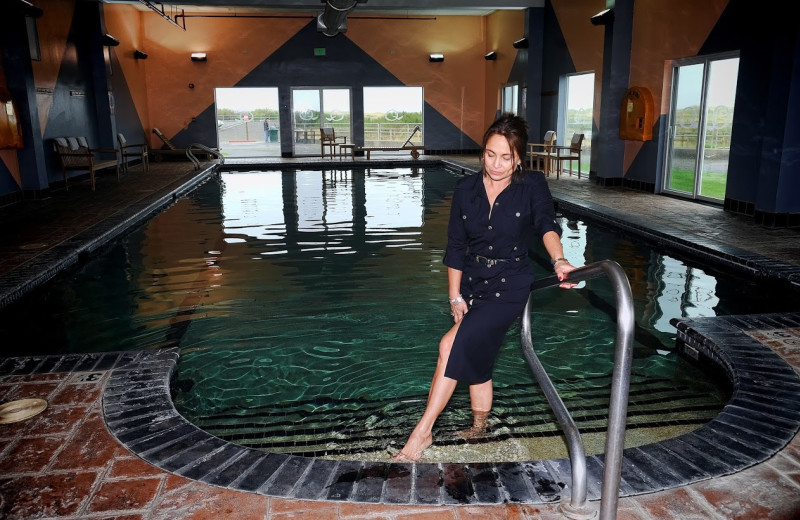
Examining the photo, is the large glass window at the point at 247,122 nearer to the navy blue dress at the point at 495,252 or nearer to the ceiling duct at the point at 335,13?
the ceiling duct at the point at 335,13

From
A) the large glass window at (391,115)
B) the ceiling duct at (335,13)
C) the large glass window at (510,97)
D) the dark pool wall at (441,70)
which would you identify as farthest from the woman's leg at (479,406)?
the large glass window at (391,115)

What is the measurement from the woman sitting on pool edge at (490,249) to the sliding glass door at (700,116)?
7.04m

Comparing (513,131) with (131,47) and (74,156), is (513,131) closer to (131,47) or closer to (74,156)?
(74,156)

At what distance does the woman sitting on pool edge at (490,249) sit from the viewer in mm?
2221

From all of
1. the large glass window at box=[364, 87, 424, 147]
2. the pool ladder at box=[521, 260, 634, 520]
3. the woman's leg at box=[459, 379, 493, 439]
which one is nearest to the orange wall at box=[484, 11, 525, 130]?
the large glass window at box=[364, 87, 424, 147]

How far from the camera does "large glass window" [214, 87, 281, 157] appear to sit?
1812 centimetres

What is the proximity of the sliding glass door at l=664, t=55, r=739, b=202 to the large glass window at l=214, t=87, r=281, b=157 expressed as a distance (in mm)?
11980

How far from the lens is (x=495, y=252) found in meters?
2.30

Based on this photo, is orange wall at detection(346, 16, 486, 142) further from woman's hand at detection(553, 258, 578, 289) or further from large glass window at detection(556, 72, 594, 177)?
woman's hand at detection(553, 258, 578, 289)

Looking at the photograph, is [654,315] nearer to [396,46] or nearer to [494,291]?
Answer: [494,291]

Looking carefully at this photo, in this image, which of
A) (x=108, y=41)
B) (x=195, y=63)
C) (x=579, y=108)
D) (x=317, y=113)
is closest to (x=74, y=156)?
(x=108, y=41)

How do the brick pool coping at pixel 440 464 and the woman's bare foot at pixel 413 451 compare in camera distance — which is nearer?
the brick pool coping at pixel 440 464

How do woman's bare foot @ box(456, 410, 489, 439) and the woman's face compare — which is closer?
the woman's face

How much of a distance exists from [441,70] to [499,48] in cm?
196
